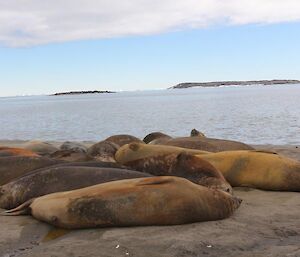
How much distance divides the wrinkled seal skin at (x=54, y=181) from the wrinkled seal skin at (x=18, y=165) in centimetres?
74

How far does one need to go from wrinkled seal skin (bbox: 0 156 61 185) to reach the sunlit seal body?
1182 millimetres

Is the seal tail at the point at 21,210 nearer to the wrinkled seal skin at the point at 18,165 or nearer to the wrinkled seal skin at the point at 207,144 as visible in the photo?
the wrinkled seal skin at the point at 18,165

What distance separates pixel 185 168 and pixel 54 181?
62.5 inches

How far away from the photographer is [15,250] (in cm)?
431

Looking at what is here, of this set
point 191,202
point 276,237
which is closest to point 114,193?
point 191,202

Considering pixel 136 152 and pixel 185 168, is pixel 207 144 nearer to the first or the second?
pixel 136 152

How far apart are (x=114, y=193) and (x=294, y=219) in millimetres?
1867

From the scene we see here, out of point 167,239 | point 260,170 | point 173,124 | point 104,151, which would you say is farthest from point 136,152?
point 173,124

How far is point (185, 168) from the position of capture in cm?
624

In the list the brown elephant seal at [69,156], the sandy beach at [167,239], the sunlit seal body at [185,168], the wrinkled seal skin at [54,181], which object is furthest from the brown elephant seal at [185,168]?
the brown elephant seal at [69,156]

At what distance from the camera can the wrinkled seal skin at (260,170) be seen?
6707 millimetres

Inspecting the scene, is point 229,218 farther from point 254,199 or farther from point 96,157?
point 96,157

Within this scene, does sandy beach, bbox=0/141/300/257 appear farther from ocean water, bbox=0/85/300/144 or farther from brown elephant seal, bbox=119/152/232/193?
ocean water, bbox=0/85/300/144

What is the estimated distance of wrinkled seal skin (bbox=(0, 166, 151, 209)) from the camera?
5.68 meters
